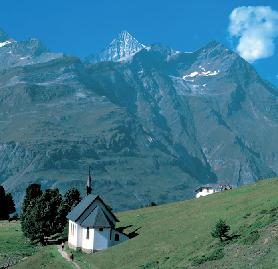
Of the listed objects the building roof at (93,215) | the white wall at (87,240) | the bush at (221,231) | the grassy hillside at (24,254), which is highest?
the building roof at (93,215)

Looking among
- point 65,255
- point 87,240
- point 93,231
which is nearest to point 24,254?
point 65,255

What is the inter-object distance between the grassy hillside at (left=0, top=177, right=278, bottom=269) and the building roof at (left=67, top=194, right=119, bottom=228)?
15.3ft

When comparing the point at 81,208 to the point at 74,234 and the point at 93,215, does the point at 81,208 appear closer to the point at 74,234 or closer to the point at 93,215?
the point at 74,234

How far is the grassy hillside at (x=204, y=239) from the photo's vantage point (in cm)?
5194

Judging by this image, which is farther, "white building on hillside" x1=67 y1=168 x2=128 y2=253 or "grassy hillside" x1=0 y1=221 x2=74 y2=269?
"white building on hillside" x1=67 y1=168 x2=128 y2=253

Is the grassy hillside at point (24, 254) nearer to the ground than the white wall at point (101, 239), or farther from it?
nearer to the ground

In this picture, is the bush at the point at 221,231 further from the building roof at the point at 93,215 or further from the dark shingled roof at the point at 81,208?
the dark shingled roof at the point at 81,208

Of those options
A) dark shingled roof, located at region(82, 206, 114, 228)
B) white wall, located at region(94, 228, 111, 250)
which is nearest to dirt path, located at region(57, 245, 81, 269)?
white wall, located at region(94, 228, 111, 250)

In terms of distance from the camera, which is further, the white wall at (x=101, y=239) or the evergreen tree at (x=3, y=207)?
the evergreen tree at (x=3, y=207)

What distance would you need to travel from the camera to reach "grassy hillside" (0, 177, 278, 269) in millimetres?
52188

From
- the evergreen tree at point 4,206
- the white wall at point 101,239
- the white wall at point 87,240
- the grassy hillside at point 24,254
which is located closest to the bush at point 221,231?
the grassy hillside at point 24,254

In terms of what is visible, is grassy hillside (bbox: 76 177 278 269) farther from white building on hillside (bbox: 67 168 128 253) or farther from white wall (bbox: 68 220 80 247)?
white wall (bbox: 68 220 80 247)

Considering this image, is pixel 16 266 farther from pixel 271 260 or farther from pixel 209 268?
pixel 271 260

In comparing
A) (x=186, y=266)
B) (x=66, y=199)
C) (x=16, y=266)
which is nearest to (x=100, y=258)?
(x=16, y=266)
